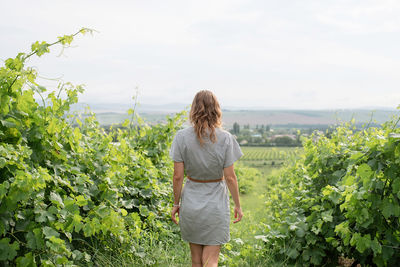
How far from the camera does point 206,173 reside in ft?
11.6

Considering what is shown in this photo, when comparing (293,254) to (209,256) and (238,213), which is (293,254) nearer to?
(238,213)

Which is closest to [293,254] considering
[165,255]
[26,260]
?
[165,255]

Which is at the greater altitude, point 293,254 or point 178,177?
point 178,177

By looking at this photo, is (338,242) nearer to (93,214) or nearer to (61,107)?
(93,214)

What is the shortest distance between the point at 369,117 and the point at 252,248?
284 centimetres

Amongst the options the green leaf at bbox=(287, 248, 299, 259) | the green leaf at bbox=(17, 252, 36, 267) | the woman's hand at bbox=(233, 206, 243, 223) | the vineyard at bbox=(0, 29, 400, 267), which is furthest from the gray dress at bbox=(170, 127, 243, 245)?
the green leaf at bbox=(17, 252, 36, 267)

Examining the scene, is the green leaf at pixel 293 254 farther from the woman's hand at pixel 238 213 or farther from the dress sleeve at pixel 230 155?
the dress sleeve at pixel 230 155

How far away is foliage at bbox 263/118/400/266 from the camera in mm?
3203

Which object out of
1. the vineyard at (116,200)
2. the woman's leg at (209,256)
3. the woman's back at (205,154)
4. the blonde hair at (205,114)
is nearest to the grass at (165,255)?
the vineyard at (116,200)

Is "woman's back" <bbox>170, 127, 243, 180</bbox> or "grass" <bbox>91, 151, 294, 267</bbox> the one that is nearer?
"woman's back" <bbox>170, 127, 243, 180</bbox>

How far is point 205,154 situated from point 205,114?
381mm

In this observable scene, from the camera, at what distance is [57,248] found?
2.84 meters

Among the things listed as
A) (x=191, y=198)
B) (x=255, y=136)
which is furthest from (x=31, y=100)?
(x=255, y=136)

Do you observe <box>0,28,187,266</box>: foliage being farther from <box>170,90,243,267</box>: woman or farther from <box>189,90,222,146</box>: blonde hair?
<box>189,90,222,146</box>: blonde hair
